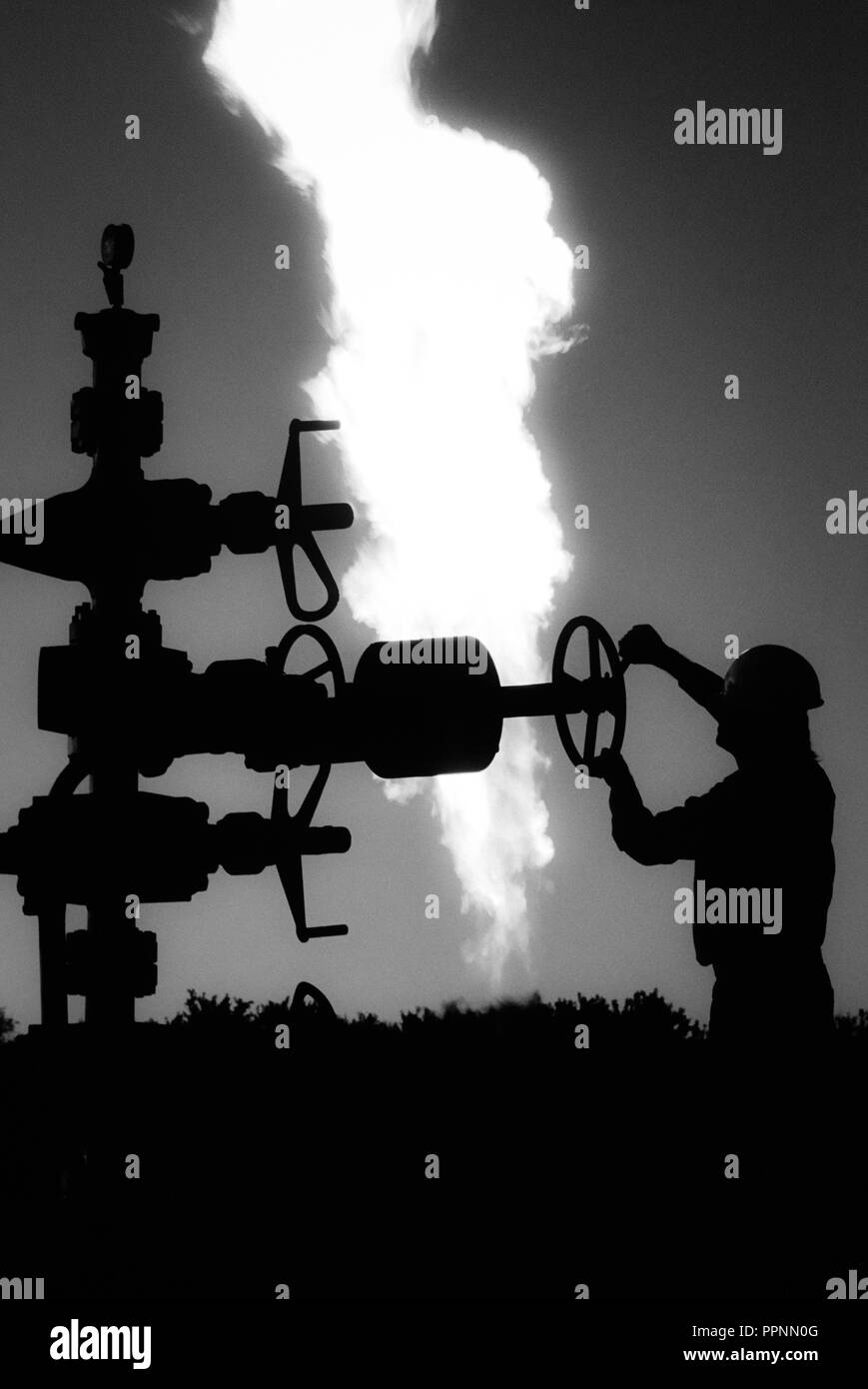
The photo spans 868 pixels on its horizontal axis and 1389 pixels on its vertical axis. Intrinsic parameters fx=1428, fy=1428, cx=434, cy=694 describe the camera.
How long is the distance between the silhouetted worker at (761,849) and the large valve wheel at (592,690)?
10 centimetres

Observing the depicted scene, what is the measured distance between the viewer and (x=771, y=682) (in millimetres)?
6129

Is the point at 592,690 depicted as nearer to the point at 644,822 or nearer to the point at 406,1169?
the point at 644,822


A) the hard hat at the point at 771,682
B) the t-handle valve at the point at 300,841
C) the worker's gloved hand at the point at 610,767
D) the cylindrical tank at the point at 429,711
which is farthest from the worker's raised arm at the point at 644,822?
the t-handle valve at the point at 300,841

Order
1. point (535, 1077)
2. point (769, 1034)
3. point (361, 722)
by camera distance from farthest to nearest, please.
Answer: point (535, 1077) → point (769, 1034) → point (361, 722)

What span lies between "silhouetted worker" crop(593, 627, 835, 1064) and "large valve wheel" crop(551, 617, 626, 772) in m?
0.10

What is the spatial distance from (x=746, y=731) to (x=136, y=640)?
8.61 feet

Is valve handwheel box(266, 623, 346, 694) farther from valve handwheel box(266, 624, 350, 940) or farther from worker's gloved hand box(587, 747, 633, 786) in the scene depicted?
worker's gloved hand box(587, 747, 633, 786)

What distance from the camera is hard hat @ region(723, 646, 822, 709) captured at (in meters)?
6.13

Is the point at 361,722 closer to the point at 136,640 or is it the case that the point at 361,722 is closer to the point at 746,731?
the point at 136,640

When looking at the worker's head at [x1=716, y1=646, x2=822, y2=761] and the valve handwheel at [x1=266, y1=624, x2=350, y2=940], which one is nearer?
Answer: the valve handwheel at [x1=266, y1=624, x2=350, y2=940]

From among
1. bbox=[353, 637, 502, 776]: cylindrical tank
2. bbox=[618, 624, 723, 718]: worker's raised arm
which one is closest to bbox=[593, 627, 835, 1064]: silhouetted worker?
bbox=[618, 624, 723, 718]: worker's raised arm

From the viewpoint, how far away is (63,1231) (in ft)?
18.9
